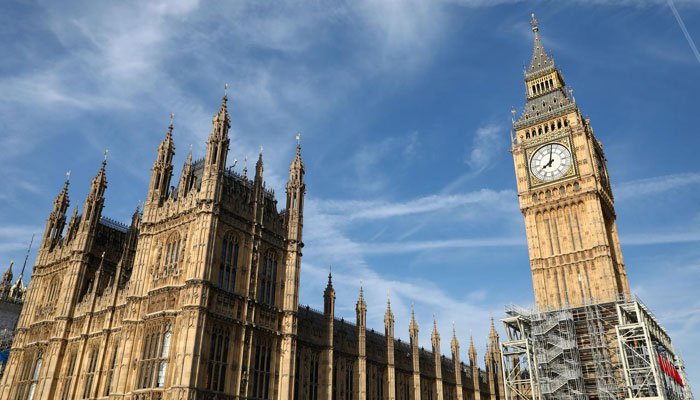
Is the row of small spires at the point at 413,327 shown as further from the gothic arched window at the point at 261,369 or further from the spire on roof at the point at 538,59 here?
the spire on roof at the point at 538,59

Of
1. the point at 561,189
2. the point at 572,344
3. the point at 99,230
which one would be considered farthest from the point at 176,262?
the point at 561,189

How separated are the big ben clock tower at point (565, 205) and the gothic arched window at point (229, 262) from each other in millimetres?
38456

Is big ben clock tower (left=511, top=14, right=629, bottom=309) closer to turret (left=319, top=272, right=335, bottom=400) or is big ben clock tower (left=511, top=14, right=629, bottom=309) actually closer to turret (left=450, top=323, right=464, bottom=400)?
turret (left=450, top=323, right=464, bottom=400)

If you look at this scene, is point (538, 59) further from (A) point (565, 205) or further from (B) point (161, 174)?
(B) point (161, 174)

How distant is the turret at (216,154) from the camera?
4072 centimetres

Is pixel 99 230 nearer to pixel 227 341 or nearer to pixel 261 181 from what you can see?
pixel 261 181

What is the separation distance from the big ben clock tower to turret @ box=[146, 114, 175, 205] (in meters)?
43.6

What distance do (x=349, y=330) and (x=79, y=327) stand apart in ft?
80.4

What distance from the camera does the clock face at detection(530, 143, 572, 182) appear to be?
232 feet

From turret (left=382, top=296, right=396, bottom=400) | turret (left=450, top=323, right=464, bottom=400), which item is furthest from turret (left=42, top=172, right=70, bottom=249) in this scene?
turret (left=450, top=323, right=464, bottom=400)

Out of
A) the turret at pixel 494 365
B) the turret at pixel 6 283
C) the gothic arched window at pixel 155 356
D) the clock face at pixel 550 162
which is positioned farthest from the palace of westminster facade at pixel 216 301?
the turret at pixel 6 283

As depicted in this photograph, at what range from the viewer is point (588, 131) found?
72.7 m

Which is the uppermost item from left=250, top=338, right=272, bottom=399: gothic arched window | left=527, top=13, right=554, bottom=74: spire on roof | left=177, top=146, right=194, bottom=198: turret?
left=527, top=13, right=554, bottom=74: spire on roof

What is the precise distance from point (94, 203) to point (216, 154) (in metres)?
19.7
